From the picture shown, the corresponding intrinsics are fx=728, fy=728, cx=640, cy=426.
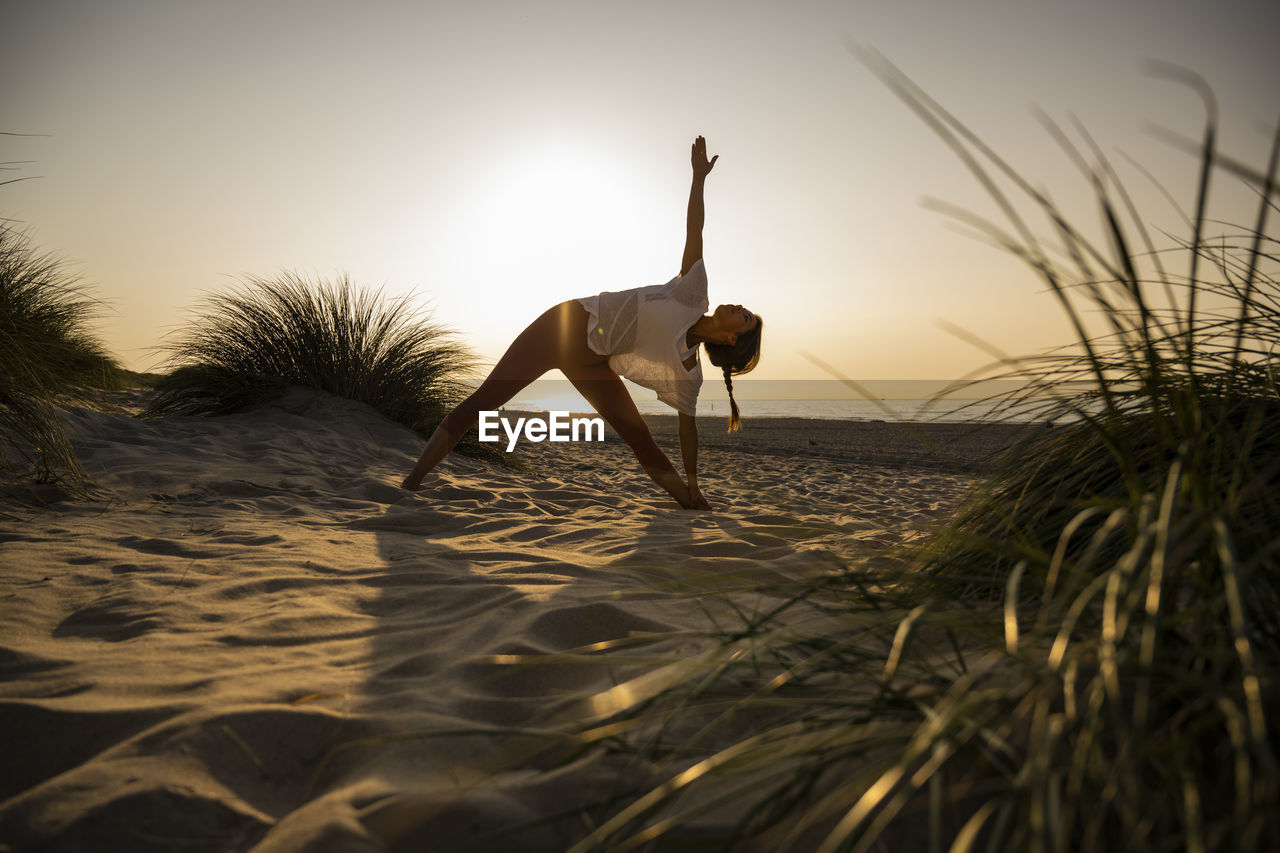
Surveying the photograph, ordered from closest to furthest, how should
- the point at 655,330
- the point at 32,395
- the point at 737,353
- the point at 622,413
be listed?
the point at 32,395 → the point at 655,330 → the point at 622,413 → the point at 737,353

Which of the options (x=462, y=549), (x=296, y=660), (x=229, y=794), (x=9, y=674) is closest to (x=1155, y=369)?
(x=229, y=794)

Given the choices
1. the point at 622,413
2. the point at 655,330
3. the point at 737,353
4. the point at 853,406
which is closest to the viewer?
the point at 655,330

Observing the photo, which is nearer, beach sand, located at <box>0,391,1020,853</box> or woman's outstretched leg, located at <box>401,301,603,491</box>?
beach sand, located at <box>0,391,1020,853</box>

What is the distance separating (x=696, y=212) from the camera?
165 inches

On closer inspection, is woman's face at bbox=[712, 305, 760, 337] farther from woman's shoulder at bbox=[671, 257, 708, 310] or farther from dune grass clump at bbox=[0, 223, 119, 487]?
dune grass clump at bbox=[0, 223, 119, 487]

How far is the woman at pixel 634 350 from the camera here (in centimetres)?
404

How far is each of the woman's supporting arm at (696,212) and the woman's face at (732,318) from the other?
0.32 m

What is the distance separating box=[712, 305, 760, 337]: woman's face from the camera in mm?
4156

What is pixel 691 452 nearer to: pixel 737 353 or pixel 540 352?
pixel 737 353

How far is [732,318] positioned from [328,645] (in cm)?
303

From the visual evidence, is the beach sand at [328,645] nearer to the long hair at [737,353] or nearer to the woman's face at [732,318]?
the long hair at [737,353]

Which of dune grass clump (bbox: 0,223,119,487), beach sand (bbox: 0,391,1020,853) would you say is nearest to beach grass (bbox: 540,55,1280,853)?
beach sand (bbox: 0,391,1020,853)

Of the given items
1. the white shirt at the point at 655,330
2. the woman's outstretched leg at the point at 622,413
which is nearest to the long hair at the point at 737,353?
the white shirt at the point at 655,330

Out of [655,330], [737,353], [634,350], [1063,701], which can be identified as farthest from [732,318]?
[1063,701]
